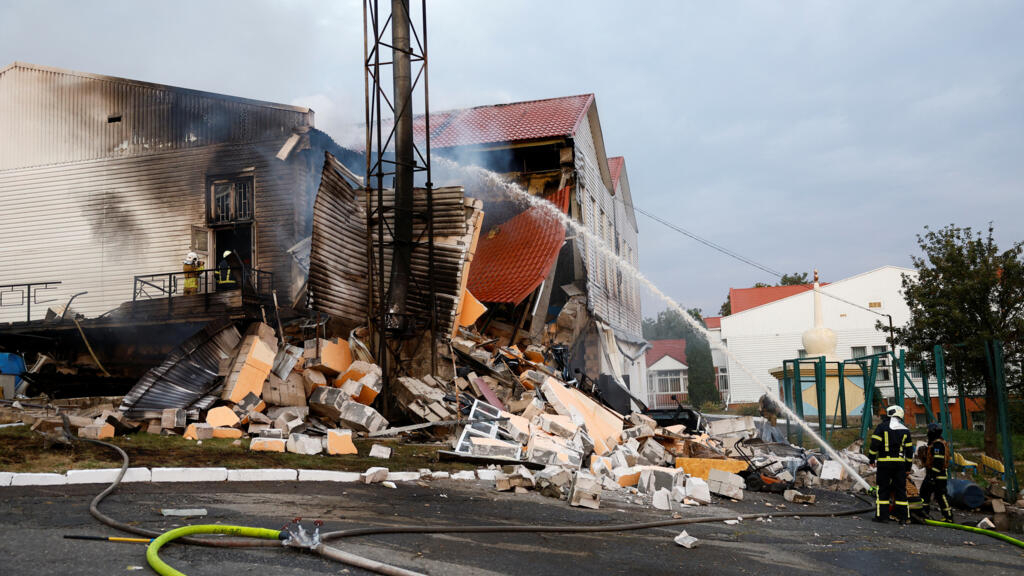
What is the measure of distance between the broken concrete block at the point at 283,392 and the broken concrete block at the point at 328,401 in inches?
10.3

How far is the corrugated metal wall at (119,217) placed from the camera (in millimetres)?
16297

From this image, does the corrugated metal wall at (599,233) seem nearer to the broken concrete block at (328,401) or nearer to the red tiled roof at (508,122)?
the red tiled roof at (508,122)

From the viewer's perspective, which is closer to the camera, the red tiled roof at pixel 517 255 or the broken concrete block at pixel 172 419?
the broken concrete block at pixel 172 419

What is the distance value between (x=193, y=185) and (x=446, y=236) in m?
6.16

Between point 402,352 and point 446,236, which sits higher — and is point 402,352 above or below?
below

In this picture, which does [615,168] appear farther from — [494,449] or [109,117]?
[494,449]

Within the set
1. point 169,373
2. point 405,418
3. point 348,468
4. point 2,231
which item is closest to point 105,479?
point 348,468

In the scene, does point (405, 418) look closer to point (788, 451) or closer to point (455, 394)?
point (455, 394)

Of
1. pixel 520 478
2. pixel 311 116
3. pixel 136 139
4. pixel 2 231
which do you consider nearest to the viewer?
pixel 520 478

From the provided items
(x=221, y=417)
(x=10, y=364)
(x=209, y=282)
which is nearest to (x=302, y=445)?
(x=221, y=417)

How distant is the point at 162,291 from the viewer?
16391 mm

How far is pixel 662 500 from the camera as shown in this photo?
29.5ft

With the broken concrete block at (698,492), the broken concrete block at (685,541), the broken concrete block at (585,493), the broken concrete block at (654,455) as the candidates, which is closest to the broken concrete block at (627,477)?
the broken concrete block at (698,492)

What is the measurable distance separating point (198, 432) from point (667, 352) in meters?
48.5
